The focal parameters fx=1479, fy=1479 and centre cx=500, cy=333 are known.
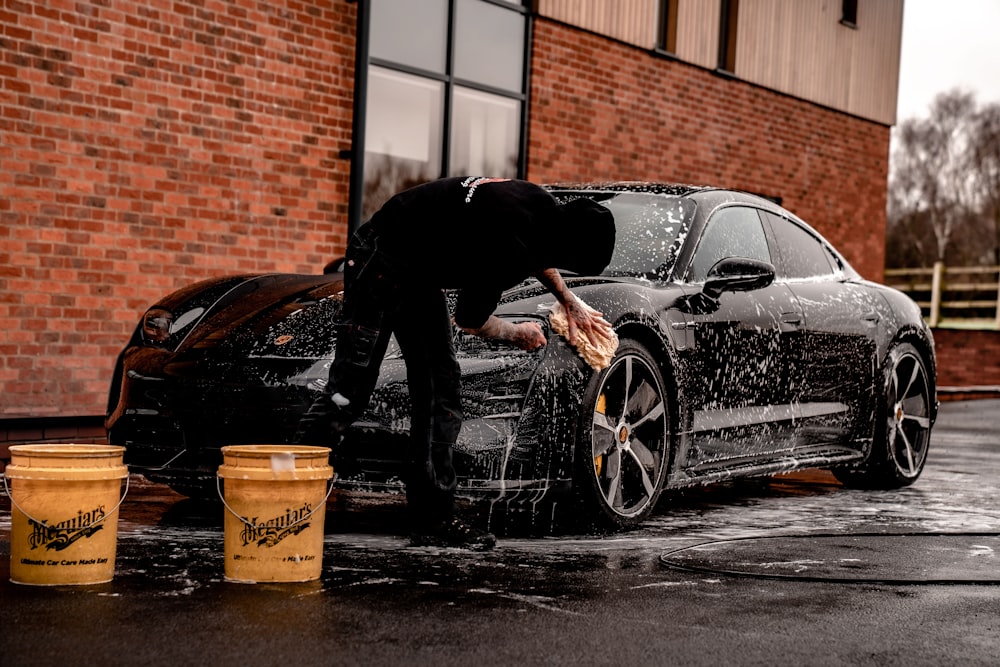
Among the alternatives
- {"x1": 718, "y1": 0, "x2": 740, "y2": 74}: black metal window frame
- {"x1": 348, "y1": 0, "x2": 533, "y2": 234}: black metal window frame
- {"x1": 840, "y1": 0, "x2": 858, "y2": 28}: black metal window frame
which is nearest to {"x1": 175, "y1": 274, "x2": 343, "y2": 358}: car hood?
{"x1": 348, "y1": 0, "x2": 533, "y2": 234}: black metal window frame

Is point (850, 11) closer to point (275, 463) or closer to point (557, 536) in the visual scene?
point (557, 536)

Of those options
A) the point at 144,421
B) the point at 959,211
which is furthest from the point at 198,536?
the point at 959,211

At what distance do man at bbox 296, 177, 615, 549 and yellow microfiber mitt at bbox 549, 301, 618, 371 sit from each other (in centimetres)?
3

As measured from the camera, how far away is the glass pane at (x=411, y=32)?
11.9 m

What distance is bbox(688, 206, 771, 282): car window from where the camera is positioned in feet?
23.2

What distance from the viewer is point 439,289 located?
561cm

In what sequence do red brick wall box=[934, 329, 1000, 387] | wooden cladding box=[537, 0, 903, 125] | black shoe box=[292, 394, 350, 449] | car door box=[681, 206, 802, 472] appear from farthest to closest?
red brick wall box=[934, 329, 1000, 387] → wooden cladding box=[537, 0, 903, 125] → car door box=[681, 206, 802, 472] → black shoe box=[292, 394, 350, 449]

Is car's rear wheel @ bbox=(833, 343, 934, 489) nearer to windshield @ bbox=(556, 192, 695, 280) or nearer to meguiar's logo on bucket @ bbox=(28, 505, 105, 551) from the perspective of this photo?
windshield @ bbox=(556, 192, 695, 280)

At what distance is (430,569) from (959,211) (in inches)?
2718

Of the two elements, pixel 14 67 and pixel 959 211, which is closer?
pixel 14 67

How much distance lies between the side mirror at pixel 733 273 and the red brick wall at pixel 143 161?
4.63 m

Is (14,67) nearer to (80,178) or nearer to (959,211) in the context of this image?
(80,178)

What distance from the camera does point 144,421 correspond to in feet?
20.3

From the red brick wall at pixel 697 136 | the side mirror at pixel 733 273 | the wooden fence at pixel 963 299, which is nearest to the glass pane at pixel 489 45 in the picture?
the red brick wall at pixel 697 136
